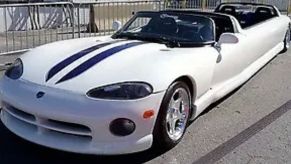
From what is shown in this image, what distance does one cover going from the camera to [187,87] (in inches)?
150

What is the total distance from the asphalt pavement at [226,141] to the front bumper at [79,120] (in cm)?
25

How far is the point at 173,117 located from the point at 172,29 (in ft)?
4.63

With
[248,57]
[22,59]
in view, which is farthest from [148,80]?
[248,57]

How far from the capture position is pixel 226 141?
3895 millimetres

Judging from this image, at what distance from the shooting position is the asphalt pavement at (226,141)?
3.44m

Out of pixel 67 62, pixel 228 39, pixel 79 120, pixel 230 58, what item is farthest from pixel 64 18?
pixel 79 120

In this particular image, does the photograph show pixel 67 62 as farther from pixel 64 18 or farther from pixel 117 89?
pixel 64 18

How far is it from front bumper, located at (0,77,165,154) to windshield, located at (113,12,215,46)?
134 cm

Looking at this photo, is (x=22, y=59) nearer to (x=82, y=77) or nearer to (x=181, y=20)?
(x=82, y=77)

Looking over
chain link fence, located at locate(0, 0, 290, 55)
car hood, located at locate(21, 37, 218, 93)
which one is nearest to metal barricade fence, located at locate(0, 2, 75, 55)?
chain link fence, located at locate(0, 0, 290, 55)

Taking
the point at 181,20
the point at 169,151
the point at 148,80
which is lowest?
the point at 169,151

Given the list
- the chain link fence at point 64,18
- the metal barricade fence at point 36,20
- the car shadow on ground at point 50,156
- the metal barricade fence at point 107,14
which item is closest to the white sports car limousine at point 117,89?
the car shadow on ground at point 50,156

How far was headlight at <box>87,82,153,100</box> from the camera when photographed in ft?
10.4

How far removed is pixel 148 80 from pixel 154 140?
553mm
